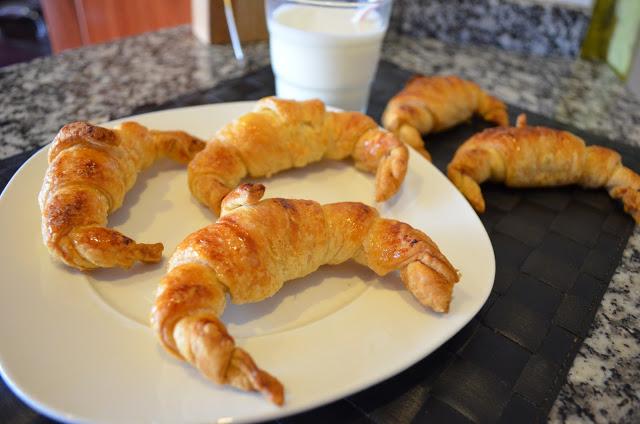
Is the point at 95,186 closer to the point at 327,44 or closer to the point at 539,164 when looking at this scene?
the point at 327,44

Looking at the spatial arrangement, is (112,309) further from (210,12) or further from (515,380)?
(210,12)

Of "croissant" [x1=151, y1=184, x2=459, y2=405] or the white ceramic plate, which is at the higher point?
"croissant" [x1=151, y1=184, x2=459, y2=405]

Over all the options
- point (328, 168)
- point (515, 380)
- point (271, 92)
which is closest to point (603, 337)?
point (515, 380)

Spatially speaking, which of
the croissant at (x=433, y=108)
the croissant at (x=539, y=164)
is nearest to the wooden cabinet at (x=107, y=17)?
the croissant at (x=433, y=108)

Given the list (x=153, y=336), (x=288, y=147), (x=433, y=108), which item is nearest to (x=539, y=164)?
(x=433, y=108)

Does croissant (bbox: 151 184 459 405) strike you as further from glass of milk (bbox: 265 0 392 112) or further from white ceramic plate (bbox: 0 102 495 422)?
glass of milk (bbox: 265 0 392 112)

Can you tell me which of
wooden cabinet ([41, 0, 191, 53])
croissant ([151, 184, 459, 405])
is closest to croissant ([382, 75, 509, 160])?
croissant ([151, 184, 459, 405])

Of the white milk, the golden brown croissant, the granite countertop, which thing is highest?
the white milk
